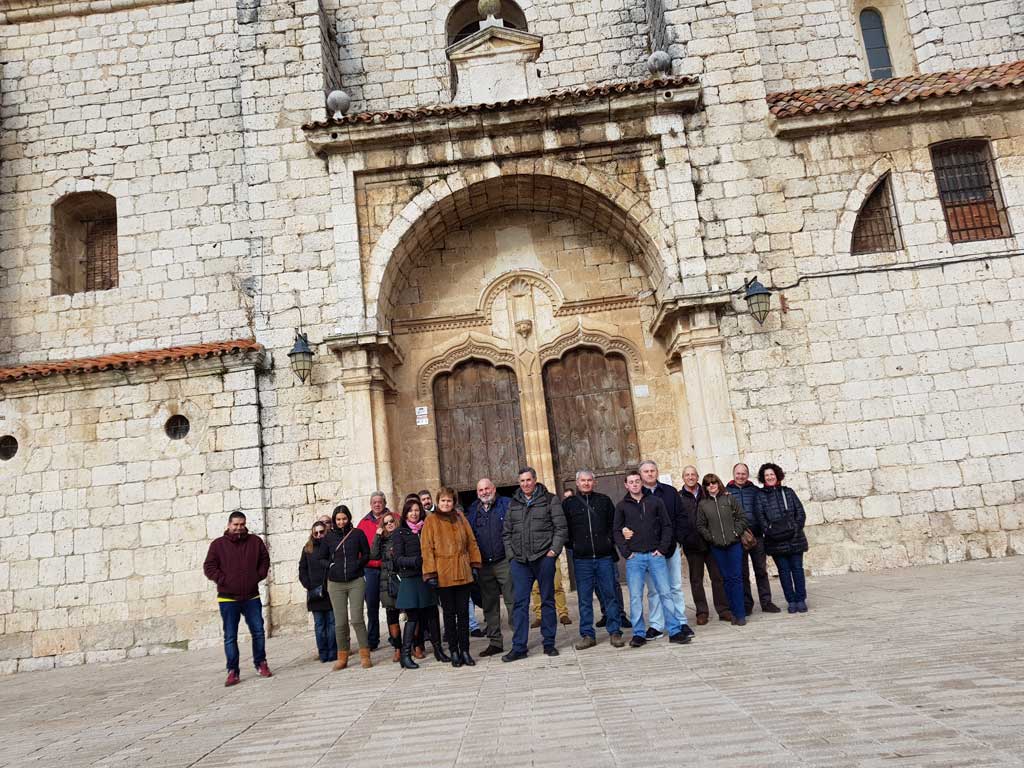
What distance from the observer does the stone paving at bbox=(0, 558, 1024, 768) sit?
10.6 feet

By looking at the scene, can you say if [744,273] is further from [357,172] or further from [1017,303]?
[357,172]

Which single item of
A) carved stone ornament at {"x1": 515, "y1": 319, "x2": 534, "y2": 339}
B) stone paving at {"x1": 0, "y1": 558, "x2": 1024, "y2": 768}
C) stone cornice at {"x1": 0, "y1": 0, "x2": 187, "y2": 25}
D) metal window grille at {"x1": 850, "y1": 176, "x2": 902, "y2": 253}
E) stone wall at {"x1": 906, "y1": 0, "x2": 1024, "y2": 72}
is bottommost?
stone paving at {"x1": 0, "y1": 558, "x2": 1024, "y2": 768}

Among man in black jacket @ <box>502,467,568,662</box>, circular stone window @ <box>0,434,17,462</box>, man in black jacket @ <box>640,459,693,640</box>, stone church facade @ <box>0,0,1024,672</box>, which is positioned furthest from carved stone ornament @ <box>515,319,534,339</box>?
circular stone window @ <box>0,434,17,462</box>

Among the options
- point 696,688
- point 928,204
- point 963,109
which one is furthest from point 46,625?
point 963,109

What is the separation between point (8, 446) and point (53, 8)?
762 cm

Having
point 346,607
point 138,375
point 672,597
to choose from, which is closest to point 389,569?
point 346,607

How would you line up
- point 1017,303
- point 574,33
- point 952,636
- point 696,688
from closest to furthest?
point 696,688 < point 952,636 < point 1017,303 < point 574,33

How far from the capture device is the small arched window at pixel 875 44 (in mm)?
12633

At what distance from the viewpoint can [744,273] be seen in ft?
31.9

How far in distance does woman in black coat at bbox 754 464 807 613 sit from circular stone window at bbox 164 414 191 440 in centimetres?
736

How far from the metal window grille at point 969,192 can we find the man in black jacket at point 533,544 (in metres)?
7.48

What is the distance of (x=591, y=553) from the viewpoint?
6355mm

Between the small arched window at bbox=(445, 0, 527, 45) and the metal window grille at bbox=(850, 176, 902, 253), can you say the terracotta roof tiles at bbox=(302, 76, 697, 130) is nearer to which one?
the metal window grille at bbox=(850, 176, 902, 253)

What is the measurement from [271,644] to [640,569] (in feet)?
16.2
